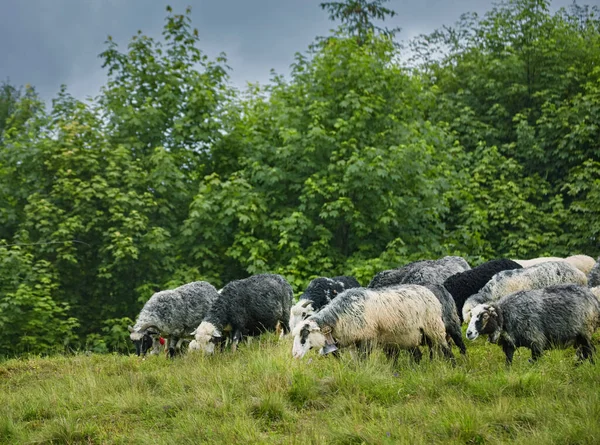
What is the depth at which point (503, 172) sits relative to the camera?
1050 inches

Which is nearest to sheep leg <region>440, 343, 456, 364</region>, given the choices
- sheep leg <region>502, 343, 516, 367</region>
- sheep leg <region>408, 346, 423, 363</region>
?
sheep leg <region>408, 346, 423, 363</region>

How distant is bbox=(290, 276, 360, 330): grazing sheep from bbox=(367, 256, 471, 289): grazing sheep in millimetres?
788

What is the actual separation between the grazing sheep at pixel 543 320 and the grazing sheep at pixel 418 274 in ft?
13.0

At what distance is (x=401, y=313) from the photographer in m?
9.59

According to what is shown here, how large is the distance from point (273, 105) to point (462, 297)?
579 inches

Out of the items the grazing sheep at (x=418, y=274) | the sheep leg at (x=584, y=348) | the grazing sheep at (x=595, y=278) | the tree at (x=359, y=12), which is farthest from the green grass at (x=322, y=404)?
the tree at (x=359, y=12)

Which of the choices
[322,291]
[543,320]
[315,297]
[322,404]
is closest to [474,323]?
[543,320]

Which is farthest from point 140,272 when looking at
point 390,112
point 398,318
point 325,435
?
point 325,435

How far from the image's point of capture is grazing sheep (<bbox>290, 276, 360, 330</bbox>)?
12.3 m

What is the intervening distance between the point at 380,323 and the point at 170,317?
5524 mm

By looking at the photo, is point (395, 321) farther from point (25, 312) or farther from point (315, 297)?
point (25, 312)

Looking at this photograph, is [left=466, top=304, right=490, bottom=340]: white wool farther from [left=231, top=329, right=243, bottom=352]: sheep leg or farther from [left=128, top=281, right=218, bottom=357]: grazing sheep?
[left=128, top=281, right=218, bottom=357]: grazing sheep

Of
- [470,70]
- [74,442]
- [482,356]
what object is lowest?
[74,442]

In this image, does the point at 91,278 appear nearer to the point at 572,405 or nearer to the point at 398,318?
Result: the point at 398,318
